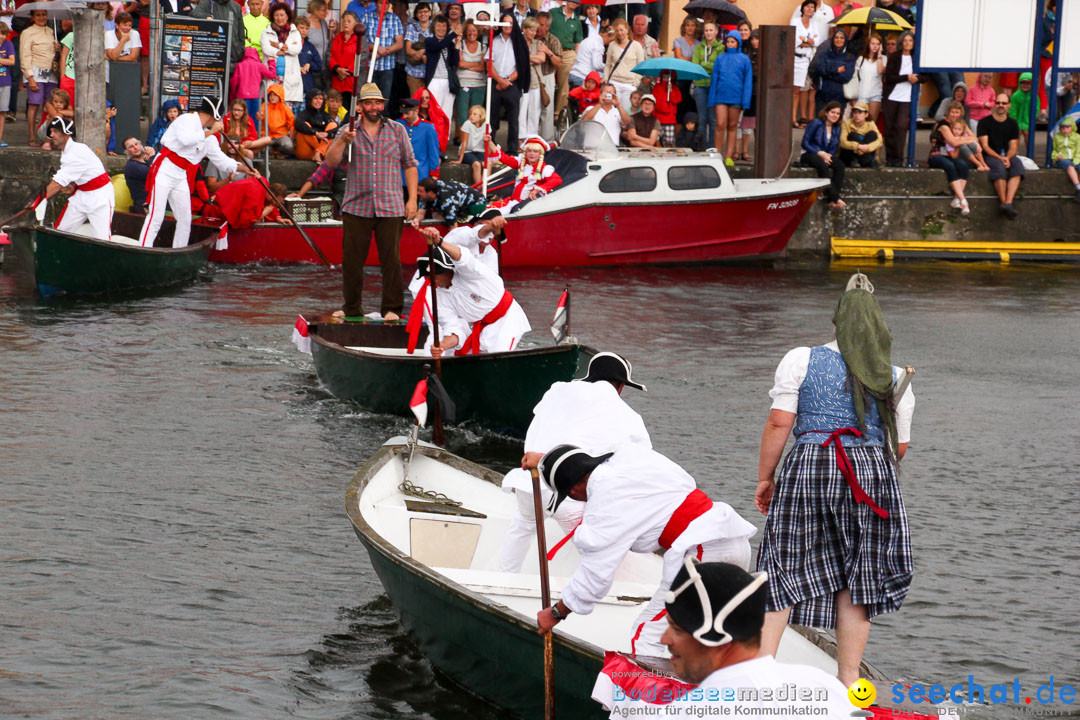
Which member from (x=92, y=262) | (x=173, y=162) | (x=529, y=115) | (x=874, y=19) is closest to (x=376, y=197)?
(x=173, y=162)

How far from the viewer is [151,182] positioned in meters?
17.3

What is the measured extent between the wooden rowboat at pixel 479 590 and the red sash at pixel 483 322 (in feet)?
9.30

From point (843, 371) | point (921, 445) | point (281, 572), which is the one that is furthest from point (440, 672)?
point (921, 445)

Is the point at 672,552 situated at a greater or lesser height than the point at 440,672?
greater

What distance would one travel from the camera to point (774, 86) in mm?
20641

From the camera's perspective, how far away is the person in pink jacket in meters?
20.2

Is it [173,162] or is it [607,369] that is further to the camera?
[173,162]

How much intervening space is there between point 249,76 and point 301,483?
450 inches

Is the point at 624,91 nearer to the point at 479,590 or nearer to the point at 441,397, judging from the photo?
the point at 441,397

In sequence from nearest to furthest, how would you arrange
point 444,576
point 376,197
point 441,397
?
point 444,576
point 441,397
point 376,197

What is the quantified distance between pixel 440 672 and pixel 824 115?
52.1ft

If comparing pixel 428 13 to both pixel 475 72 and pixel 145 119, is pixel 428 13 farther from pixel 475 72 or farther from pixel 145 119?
pixel 145 119

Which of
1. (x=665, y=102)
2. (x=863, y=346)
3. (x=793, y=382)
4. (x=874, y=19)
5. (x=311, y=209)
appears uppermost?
(x=874, y=19)

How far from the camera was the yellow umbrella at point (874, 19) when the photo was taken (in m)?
21.3
